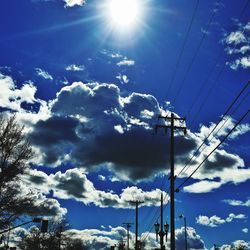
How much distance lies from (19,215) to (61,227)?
67.7 metres

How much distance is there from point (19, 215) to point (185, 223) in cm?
4856

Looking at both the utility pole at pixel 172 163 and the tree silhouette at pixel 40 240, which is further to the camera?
the tree silhouette at pixel 40 240

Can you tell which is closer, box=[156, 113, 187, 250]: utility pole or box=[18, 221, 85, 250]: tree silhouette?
box=[156, 113, 187, 250]: utility pole

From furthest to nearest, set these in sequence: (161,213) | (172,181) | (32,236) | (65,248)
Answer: (65,248) → (32,236) → (161,213) → (172,181)

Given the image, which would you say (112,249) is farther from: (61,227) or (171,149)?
(171,149)

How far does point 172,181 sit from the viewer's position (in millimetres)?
24453

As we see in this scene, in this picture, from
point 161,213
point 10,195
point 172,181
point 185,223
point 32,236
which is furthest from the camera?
point 32,236

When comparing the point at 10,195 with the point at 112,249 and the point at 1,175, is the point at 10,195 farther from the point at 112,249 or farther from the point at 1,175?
the point at 112,249

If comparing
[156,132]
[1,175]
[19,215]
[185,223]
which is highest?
[185,223]

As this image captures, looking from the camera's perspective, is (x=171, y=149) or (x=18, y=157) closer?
(x=171, y=149)

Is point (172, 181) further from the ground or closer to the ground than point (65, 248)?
closer to the ground

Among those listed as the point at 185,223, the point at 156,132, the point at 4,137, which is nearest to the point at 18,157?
the point at 4,137

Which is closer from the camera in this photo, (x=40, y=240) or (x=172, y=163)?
Answer: (x=172, y=163)

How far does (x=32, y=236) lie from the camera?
3605 inches
